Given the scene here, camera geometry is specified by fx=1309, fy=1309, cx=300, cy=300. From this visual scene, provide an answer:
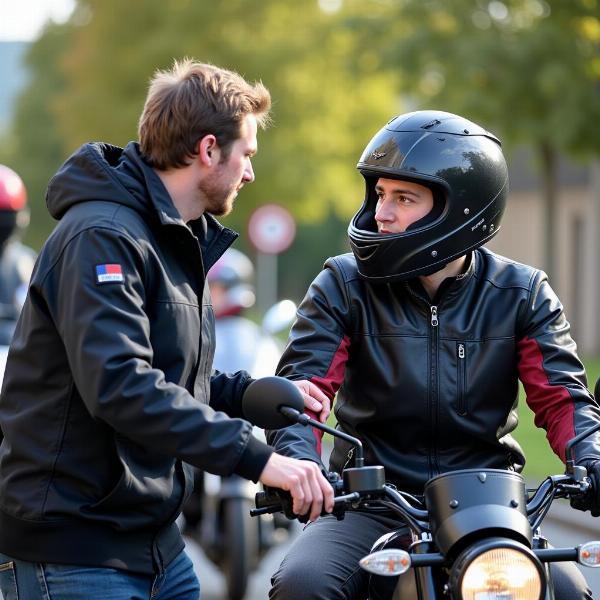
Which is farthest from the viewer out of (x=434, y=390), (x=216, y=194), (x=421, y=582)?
(x=434, y=390)

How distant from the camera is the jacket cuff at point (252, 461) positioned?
308 centimetres

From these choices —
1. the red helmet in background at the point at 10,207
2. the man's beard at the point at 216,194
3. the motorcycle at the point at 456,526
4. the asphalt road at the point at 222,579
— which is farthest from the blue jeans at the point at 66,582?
the red helmet in background at the point at 10,207

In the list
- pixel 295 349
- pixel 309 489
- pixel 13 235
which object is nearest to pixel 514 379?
pixel 295 349

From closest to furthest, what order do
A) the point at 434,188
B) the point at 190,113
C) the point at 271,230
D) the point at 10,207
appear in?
1. the point at 190,113
2. the point at 434,188
3. the point at 10,207
4. the point at 271,230

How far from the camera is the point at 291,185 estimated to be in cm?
3603

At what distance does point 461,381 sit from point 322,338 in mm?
447

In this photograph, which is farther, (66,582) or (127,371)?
(66,582)

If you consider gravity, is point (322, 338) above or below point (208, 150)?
below

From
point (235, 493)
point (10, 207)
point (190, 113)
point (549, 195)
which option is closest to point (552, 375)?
point (190, 113)

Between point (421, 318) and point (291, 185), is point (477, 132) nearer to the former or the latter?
point (421, 318)

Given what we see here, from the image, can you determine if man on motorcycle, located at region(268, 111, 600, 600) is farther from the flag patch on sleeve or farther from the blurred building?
the blurred building

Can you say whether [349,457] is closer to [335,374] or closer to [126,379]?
[335,374]

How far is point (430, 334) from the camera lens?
13.2 ft

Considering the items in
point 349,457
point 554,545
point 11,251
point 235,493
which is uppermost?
point 11,251
